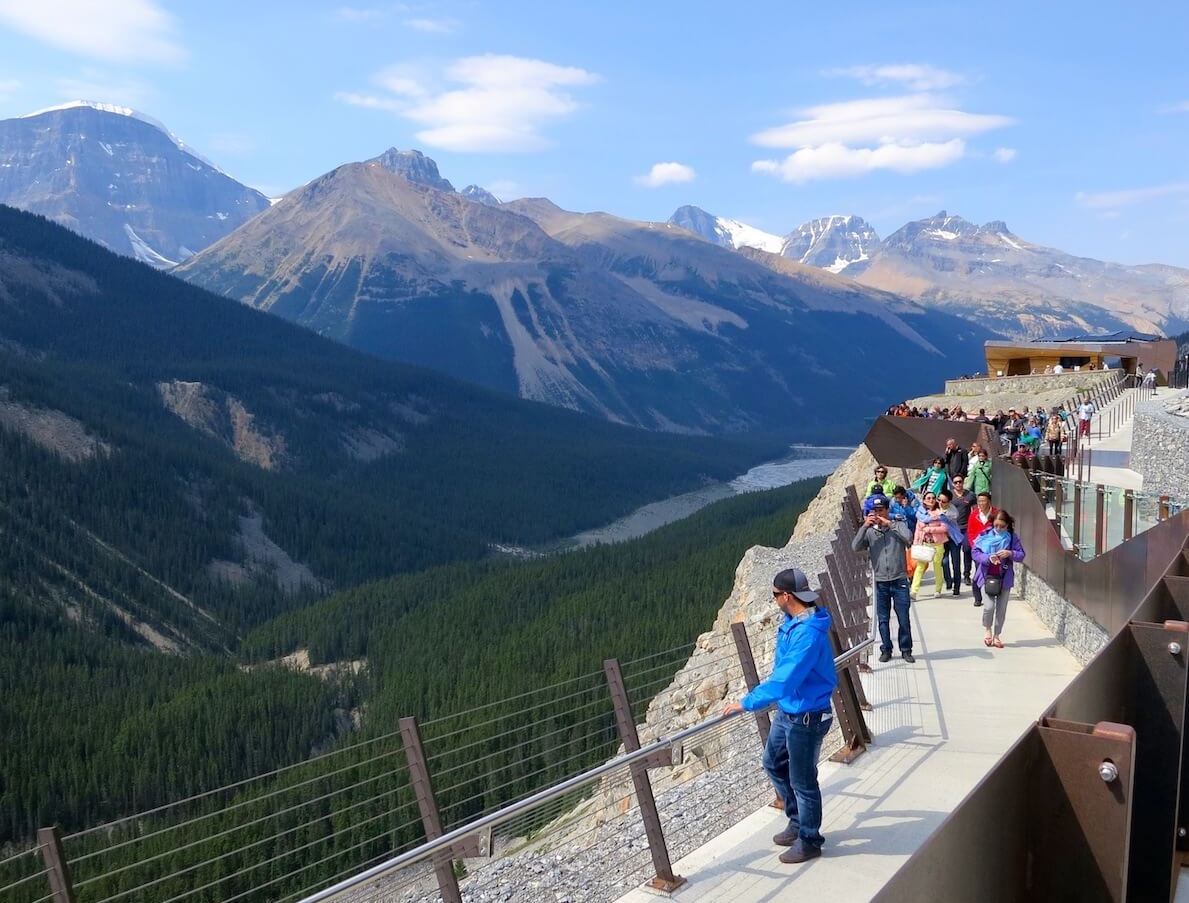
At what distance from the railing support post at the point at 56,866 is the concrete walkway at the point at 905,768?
402 cm

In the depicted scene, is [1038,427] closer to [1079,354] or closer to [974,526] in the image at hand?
[974,526]

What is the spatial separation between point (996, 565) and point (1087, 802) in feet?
38.9

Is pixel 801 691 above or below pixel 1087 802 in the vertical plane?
below

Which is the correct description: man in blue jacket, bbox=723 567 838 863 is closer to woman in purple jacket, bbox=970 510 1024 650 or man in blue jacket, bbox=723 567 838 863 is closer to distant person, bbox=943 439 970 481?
woman in purple jacket, bbox=970 510 1024 650

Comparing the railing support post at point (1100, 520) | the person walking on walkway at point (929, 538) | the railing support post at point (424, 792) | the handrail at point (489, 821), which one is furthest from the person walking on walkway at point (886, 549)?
the railing support post at point (424, 792)

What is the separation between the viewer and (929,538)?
20.4 meters

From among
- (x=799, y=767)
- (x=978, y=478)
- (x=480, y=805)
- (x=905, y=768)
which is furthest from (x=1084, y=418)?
(x=799, y=767)

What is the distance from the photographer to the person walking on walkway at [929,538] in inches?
784

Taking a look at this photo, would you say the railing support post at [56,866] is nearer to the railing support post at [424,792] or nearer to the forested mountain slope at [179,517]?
the railing support post at [424,792]

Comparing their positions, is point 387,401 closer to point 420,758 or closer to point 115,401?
point 115,401

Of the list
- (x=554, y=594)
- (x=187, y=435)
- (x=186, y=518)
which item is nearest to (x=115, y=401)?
(x=187, y=435)

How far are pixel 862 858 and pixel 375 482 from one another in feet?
529

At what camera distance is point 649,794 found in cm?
891

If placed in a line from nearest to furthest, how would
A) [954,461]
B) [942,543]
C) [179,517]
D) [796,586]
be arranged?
[796,586] → [942,543] → [954,461] → [179,517]
